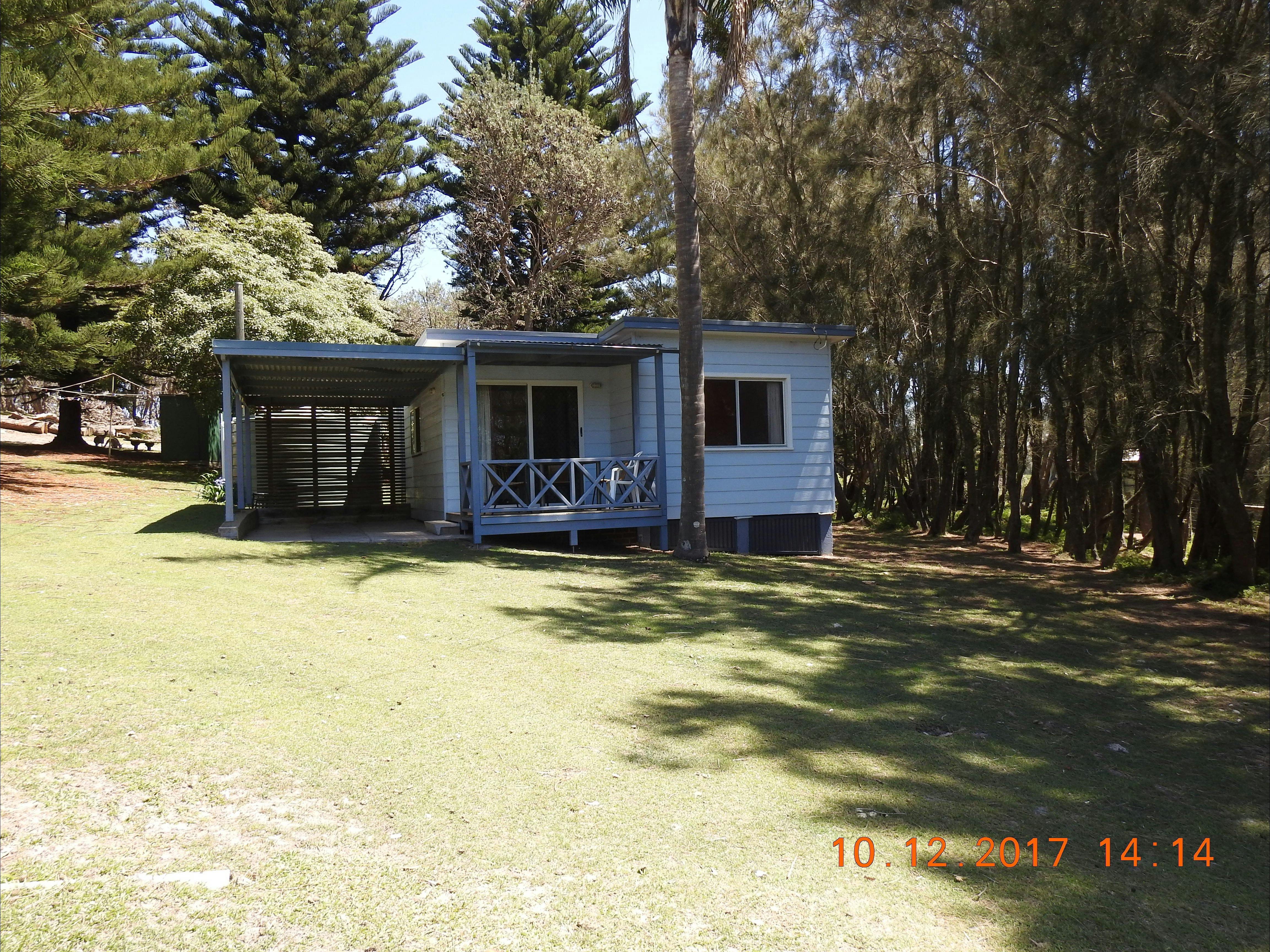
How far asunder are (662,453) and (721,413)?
53.1 inches

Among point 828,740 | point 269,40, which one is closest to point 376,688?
point 828,740

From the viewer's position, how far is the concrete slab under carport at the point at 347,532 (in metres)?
11.7

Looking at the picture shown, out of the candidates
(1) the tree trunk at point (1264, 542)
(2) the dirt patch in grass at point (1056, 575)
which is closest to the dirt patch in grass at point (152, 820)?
(2) the dirt patch in grass at point (1056, 575)

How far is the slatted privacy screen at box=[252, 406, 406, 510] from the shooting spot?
18719mm

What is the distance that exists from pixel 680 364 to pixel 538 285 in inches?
679

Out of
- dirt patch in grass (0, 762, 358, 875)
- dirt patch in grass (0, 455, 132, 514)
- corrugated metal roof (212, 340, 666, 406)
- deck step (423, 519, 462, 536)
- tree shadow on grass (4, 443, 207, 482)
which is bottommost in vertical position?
dirt patch in grass (0, 762, 358, 875)

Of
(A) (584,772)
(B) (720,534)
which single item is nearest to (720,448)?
(B) (720,534)

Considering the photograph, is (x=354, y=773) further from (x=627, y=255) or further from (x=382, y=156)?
(x=382, y=156)

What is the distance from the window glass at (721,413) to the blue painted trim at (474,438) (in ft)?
11.6

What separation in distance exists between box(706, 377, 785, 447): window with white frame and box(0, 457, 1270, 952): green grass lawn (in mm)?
4947

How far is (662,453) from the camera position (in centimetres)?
1241

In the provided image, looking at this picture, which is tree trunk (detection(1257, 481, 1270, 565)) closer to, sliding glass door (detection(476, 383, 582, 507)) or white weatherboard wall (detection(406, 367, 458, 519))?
sliding glass door (detection(476, 383, 582, 507))

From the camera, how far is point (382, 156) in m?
28.1

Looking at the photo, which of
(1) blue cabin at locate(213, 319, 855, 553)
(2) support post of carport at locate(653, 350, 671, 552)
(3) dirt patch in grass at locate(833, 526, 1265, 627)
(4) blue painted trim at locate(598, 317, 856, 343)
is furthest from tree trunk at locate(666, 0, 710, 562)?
(3) dirt patch in grass at locate(833, 526, 1265, 627)
